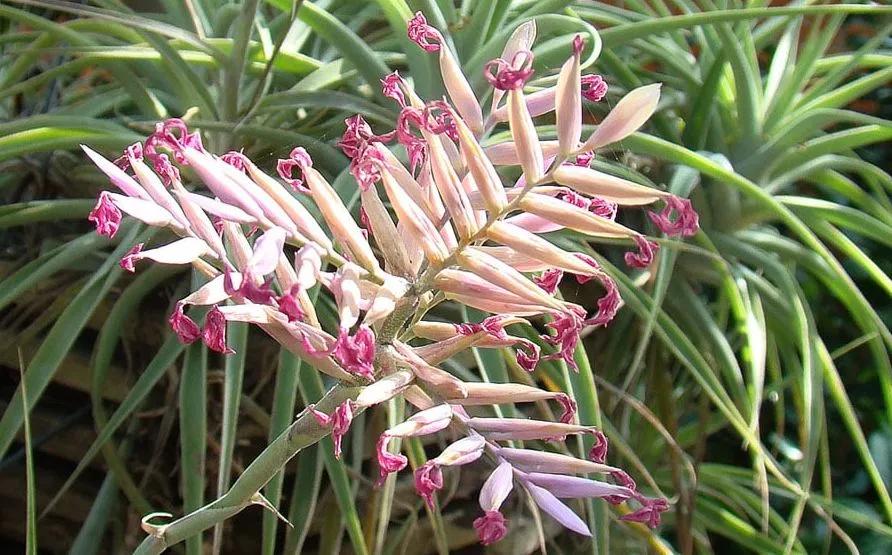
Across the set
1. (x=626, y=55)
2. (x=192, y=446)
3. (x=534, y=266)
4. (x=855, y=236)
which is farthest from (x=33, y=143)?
(x=855, y=236)

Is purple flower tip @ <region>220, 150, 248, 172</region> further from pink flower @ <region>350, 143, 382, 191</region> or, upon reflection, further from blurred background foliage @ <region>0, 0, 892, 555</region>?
blurred background foliage @ <region>0, 0, 892, 555</region>

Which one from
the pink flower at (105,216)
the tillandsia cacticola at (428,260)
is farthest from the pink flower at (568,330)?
the pink flower at (105,216)

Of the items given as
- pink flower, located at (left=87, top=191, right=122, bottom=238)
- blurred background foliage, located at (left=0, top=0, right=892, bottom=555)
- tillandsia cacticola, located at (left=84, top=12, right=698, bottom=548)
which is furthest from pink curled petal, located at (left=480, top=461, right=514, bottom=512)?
blurred background foliage, located at (left=0, top=0, right=892, bottom=555)

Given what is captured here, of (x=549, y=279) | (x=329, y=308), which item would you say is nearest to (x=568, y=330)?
(x=549, y=279)

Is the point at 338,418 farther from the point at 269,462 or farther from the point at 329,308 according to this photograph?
the point at 329,308

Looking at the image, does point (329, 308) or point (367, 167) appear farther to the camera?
point (329, 308)

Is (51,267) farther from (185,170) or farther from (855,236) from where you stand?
(855,236)
